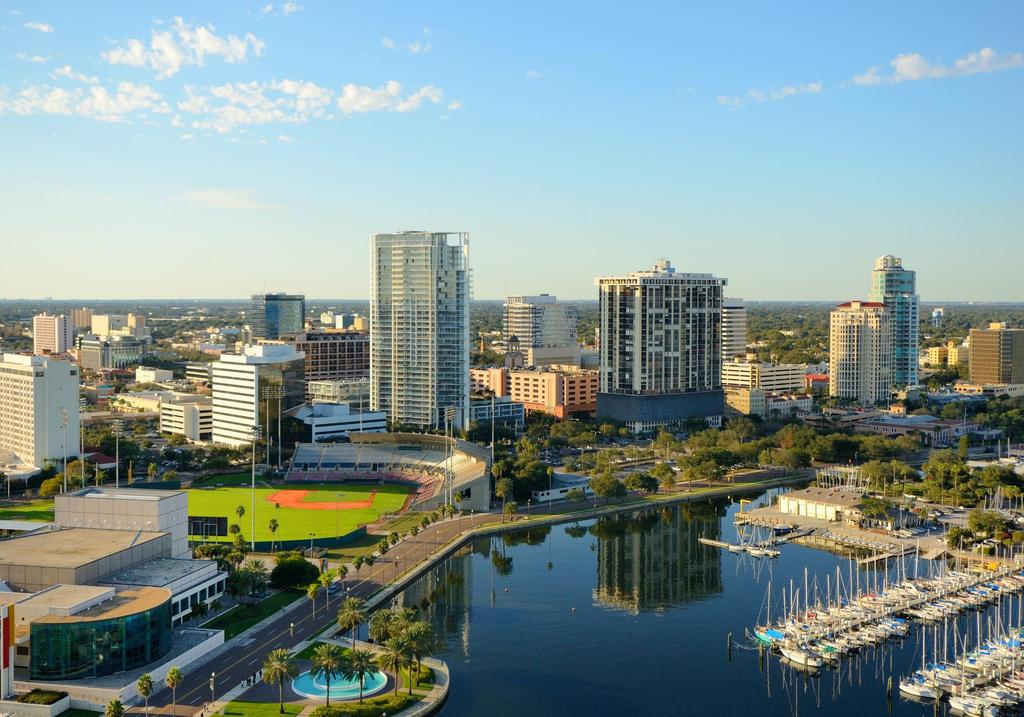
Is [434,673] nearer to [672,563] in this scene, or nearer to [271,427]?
[672,563]

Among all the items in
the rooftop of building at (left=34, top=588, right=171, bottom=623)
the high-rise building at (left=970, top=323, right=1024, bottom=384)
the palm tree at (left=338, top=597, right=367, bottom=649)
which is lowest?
the palm tree at (left=338, top=597, right=367, bottom=649)

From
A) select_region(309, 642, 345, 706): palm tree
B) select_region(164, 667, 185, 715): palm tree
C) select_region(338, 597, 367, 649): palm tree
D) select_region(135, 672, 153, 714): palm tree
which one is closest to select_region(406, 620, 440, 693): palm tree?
select_region(309, 642, 345, 706): palm tree

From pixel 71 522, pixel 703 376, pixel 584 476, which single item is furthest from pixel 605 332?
pixel 71 522

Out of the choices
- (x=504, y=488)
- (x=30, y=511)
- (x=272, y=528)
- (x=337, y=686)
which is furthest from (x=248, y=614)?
(x=30, y=511)

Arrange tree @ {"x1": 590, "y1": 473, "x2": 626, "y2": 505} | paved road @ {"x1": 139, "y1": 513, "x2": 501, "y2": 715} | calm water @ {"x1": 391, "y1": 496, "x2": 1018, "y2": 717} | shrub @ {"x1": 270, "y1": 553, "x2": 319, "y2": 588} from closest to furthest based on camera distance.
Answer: paved road @ {"x1": 139, "y1": 513, "x2": 501, "y2": 715}
calm water @ {"x1": 391, "y1": 496, "x2": 1018, "y2": 717}
shrub @ {"x1": 270, "y1": 553, "x2": 319, "y2": 588}
tree @ {"x1": 590, "y1": 473, "x2": 626, "y2": 505}

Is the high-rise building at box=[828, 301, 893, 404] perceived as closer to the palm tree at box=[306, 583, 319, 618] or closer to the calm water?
the calm water

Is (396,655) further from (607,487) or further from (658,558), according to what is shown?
(607,487)
